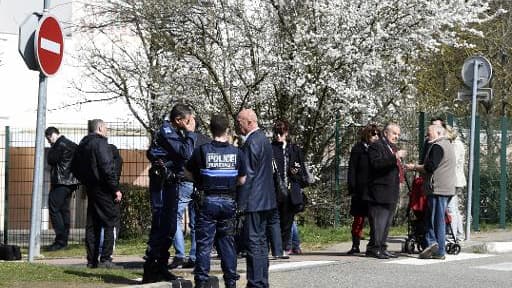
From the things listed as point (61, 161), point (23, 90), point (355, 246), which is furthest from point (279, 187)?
point (23, 90)

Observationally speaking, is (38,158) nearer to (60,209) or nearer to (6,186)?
(60,209)

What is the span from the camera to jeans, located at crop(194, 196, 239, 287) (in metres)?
9.83

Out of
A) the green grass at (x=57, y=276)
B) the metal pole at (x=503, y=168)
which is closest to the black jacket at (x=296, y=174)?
the green grass at (x=57, y=276)

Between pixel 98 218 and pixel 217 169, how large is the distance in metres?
3.01

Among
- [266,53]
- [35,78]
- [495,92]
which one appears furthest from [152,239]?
[495,92]

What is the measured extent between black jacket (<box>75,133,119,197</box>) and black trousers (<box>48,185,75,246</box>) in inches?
175

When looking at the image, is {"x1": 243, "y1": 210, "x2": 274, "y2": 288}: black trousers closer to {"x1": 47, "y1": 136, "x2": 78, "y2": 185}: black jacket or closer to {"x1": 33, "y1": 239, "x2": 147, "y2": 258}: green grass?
{"x1": 33, "y1": 239, "x2": 147, "y2": 258}: green grass

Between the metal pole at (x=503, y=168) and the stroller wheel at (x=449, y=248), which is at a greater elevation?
the metal pole at (x=503, y=168)

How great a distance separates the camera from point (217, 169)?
9.78 metres

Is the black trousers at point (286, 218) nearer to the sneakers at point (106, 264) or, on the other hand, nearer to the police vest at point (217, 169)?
the sneakers at point (106, 264)

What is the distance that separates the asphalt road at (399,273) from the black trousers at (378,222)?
26 centimetres

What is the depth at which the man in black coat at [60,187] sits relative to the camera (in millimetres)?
16547

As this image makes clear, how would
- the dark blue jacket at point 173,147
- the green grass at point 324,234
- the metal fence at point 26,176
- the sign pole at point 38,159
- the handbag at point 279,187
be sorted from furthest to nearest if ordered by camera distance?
the metal fence at point 26,176, the green grass at point 324,234, the handbag at point 279,187, the sign pole at point 38,159, the dark blue jacket at point 173,147

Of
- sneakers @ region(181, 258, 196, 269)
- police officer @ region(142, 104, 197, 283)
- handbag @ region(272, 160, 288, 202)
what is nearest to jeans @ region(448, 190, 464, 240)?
handbag @ region(272, 160, 288, 202)
